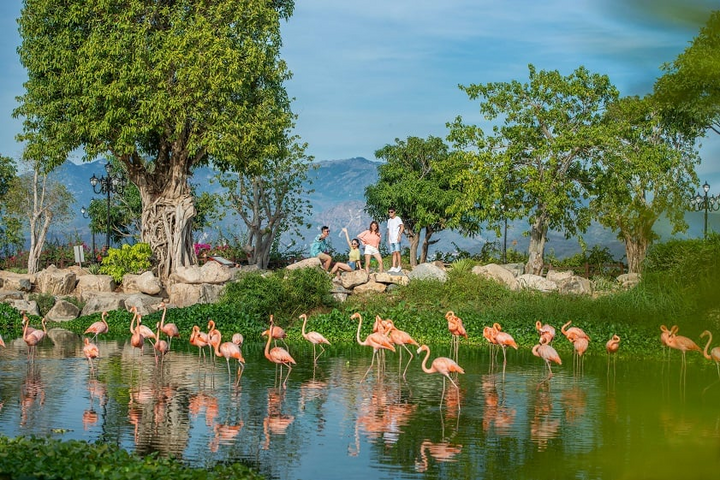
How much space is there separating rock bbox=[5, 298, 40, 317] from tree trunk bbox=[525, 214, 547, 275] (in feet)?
47.7

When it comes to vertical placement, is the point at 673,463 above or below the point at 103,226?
below

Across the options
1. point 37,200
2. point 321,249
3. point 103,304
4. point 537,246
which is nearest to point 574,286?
point 537,246

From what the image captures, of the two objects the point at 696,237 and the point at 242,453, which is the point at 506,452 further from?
the point at 696,237

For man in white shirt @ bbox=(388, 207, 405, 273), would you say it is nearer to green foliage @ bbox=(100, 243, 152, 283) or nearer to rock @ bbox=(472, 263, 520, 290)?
rock @ bbox=(472, 263, 520, 290)

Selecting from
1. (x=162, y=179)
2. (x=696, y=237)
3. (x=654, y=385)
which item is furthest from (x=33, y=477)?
(x=162, y=179)

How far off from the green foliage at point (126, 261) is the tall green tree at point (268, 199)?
24.2ft

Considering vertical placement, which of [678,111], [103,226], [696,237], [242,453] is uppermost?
[103,226]

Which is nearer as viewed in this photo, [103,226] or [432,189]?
[432,189]

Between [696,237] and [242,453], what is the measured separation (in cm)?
824

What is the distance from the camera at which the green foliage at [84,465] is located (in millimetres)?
6988

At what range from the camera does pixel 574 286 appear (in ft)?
82.0

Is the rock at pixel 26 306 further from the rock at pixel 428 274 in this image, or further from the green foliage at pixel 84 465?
the green foliage at pixel 84 465

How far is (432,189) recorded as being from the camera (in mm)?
38406

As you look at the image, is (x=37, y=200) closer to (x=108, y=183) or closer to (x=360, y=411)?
(x=108, y=183)
